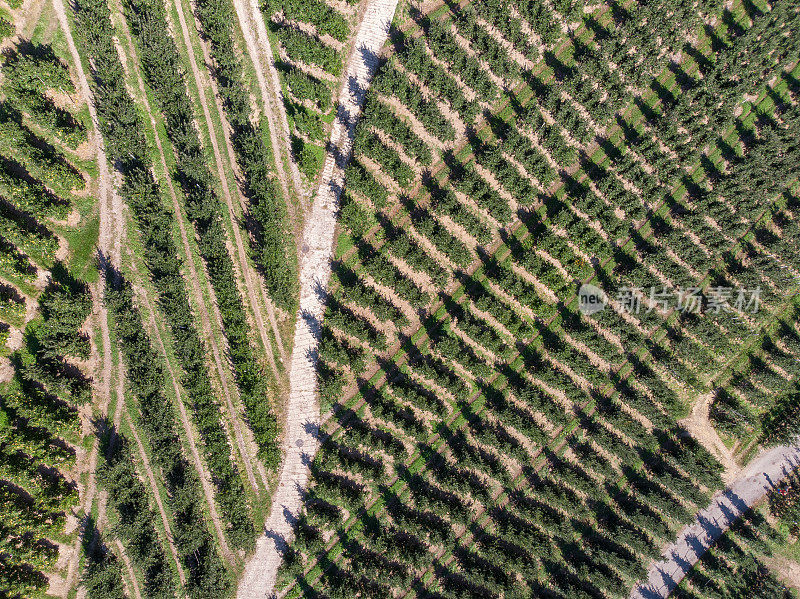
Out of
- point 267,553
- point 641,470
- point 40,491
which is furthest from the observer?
point 641,470

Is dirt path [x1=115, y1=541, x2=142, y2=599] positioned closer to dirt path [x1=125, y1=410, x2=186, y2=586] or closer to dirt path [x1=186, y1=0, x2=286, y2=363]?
dirt path [x1=125, y1=410, x2=186, y2=586]

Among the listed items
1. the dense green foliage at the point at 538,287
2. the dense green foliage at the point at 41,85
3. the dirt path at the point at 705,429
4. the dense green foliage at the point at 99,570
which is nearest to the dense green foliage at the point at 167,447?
the dense green foliage at the point at 99,570

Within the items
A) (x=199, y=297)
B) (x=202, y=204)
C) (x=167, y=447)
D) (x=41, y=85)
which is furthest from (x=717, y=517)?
(x=41, y=85)

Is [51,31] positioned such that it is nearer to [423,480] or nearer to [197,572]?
[197,572]

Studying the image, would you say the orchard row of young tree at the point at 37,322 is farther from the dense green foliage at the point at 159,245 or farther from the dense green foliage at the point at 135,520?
the dense green foliage at the point at 159,245

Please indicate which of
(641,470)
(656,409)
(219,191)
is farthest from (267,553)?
(656,409)

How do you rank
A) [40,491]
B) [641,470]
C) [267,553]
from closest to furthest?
[40,491]
[267,553]
[641,470]

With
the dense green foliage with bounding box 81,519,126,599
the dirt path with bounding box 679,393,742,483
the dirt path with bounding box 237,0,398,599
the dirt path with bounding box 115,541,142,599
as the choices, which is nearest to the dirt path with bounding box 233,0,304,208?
the dirt path with bounding box 237,0,398,599
